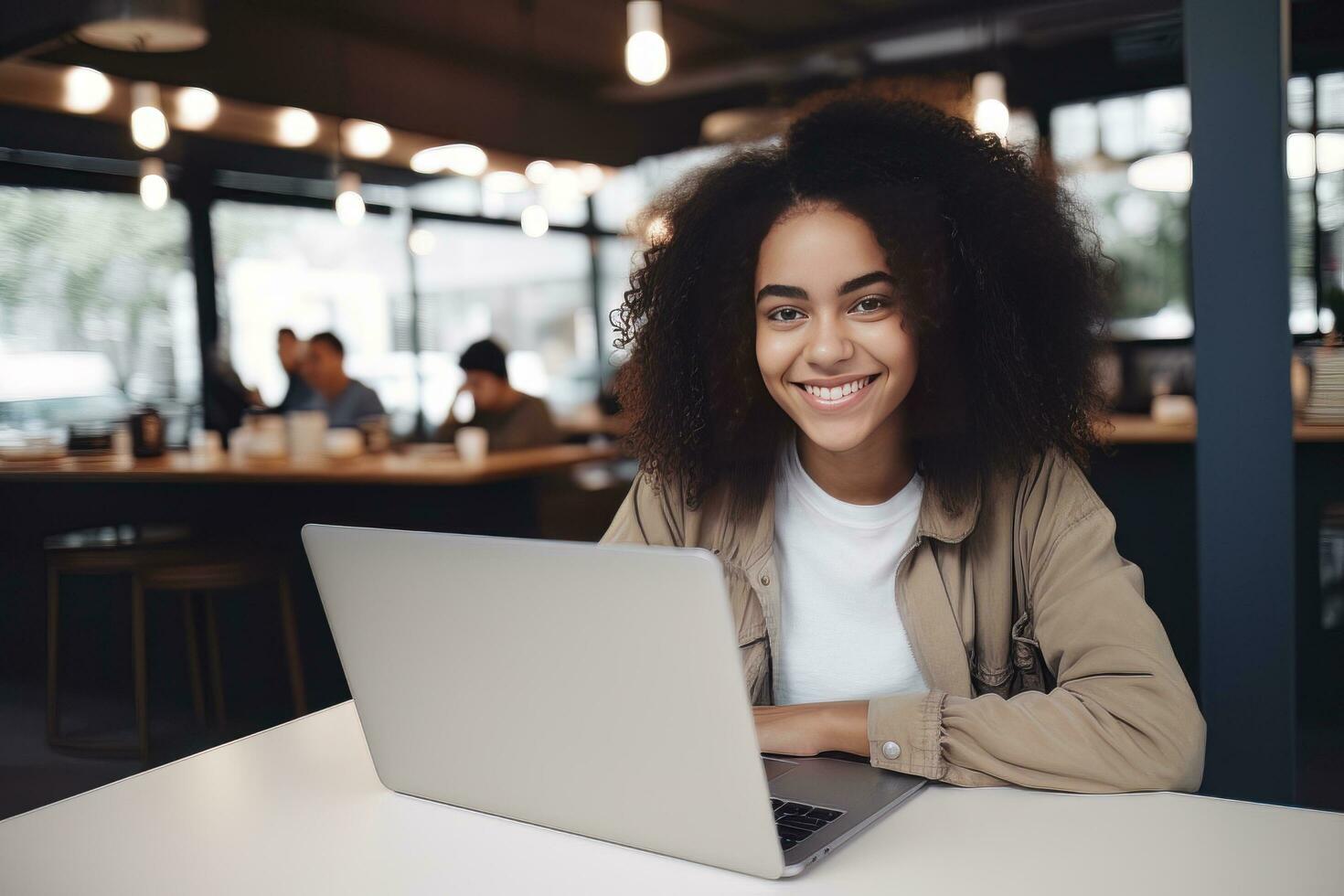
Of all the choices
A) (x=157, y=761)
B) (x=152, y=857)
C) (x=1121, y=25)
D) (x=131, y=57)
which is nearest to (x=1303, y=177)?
(x=1121, y=25)

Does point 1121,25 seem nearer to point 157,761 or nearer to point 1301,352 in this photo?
point 1301,352

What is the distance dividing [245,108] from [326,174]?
40 cm

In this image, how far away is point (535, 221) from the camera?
198 inches

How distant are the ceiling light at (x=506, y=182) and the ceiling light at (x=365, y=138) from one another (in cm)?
52

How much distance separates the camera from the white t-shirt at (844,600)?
54.9 inches

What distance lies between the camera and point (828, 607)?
1433 mm

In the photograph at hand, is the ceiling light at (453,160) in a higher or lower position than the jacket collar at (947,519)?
higher

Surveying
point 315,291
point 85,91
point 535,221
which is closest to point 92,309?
point 85,91

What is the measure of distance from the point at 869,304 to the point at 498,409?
10.5 ft

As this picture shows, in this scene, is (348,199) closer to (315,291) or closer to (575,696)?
(315,291)

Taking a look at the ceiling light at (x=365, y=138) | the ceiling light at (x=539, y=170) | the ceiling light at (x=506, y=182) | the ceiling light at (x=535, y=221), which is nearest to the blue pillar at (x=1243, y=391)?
the ceiling light at (x=365, y=138)

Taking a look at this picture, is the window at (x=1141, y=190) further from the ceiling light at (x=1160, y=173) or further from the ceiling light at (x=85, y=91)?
the ceiling light at (x=85, y=91)

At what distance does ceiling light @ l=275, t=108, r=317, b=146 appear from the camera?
383 cm

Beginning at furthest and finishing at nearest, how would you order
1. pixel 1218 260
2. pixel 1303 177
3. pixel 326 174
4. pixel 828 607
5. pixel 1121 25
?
pixel 1121 25, pixel 326 174, pixel 1303 177, pixel 1218 260, pixel 828 607
